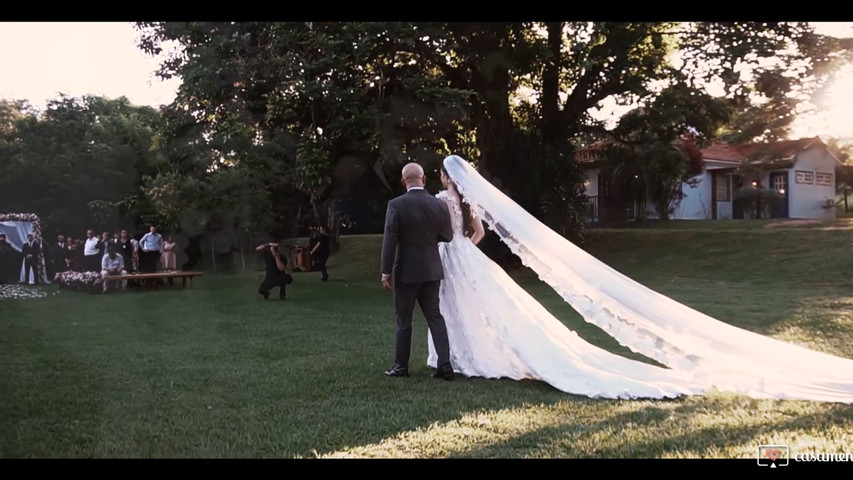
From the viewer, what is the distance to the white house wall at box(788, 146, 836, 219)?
36.8m

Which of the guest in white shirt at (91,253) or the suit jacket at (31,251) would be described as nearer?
the guest in white shirt at (91,253)

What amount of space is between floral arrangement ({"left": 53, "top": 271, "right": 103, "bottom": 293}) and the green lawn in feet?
16.8

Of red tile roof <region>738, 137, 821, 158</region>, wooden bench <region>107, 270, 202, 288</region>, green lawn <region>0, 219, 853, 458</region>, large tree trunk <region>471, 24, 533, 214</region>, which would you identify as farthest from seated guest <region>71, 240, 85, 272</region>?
red tile roof <region>738, 137, 821, 158</region>

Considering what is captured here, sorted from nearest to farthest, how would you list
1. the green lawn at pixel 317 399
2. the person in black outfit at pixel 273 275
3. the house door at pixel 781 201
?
the green lawn at pixel 317 399 < the person in black outfit at pixel 273 275 < the house door at pixel 781 201

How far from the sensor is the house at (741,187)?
34.8m

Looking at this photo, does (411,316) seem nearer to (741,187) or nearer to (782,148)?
(782,148)

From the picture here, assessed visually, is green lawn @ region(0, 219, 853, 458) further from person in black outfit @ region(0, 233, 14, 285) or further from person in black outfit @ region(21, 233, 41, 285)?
person in black outfit @ region(0, 233, 14, 285)

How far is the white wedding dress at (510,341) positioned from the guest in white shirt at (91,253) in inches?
736

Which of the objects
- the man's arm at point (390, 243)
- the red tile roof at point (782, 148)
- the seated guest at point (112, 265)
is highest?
the red tile roof at point (782, 148)

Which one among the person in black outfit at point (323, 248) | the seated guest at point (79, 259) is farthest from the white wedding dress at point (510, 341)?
the seated guest at point (79, 259)

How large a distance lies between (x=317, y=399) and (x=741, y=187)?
35711 millimetres

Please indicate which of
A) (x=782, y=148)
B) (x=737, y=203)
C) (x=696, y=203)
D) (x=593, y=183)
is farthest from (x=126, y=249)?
(x=737, y=203)

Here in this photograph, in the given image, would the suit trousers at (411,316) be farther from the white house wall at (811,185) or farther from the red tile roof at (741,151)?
the white house wall at (811,185)
